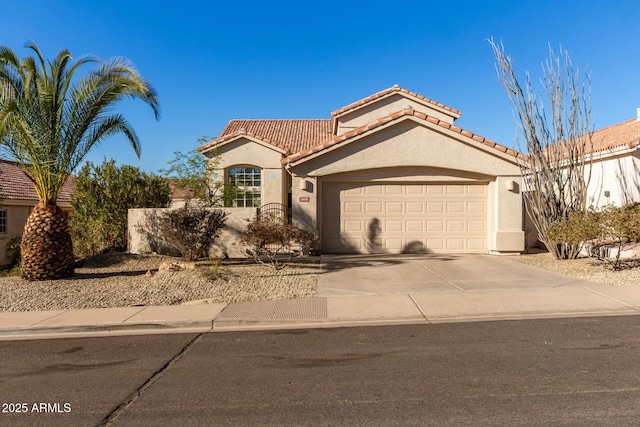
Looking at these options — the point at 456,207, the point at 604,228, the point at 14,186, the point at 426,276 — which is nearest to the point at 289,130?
the point at 456,207

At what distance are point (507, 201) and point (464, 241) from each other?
5.98ft

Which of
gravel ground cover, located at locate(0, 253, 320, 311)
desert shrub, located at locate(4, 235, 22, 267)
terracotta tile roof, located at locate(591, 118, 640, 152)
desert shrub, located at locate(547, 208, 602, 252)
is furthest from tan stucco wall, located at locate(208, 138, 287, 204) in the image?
terracotta tile roof, located at locate(591, 118, 640, 152)

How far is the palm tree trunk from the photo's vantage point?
1014 centimetres

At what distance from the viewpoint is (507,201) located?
1349 centimetres

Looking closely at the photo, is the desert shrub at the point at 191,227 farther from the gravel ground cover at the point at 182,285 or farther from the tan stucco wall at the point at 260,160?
the tan stucco wall at the point at 260,160

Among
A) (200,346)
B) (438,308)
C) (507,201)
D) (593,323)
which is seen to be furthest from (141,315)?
(507,201)

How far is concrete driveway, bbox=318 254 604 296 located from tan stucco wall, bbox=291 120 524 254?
164 cm

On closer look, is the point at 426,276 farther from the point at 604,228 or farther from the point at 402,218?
the point at 604,228

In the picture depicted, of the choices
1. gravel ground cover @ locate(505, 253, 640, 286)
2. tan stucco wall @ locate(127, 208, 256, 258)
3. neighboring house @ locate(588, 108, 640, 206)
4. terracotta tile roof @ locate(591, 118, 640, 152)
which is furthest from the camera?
terracotta tile roof @ locate(591, 118, 640, 152)

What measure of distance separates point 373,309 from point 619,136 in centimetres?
1525

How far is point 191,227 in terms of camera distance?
1149 centimetres

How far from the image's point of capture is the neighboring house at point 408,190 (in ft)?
44.2

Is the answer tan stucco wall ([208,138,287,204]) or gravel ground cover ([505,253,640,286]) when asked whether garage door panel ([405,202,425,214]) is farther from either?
tan stucco wall ([208,138,287,204])

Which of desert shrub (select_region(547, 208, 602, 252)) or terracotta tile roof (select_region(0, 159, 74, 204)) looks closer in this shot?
desert shrub (select_region(547, 208, 602, 252))
